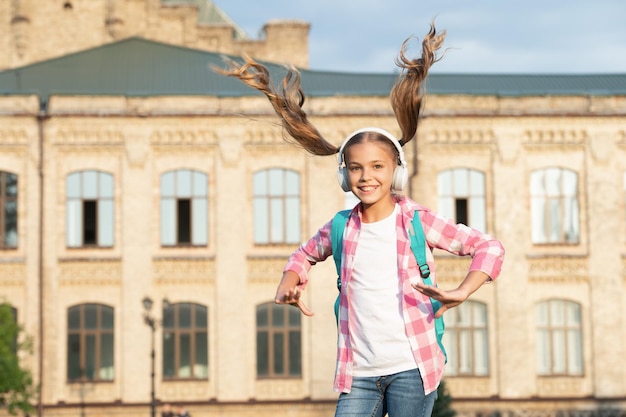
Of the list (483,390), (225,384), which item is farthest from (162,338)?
(483,390)

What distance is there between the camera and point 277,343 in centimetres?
3284

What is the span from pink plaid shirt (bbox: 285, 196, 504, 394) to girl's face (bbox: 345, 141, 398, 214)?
15 cm

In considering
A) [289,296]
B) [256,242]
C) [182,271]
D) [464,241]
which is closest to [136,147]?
[182,271]

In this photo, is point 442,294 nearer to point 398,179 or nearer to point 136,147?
point 398,179

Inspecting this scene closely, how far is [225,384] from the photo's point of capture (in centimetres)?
3241

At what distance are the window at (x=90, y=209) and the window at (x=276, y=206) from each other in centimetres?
422

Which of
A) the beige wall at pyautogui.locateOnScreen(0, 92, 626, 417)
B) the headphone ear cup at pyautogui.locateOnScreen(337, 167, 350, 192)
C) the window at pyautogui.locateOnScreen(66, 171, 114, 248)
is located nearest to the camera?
the headphone ear cup at pyautogui.locateOnScreen(337, 167, 350, 192)

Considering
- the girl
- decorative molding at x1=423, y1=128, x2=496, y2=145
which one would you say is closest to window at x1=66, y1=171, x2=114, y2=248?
decorative molding at x1=423, y1=128, x2=496, y2=145

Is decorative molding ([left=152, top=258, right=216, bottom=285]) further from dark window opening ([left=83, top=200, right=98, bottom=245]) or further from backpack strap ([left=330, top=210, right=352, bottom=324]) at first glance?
backpack strap ([left=330, top=210, right=352, bottom=324])

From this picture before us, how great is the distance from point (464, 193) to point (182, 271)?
27.9 feet

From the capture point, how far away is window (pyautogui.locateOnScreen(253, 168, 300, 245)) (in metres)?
33.3

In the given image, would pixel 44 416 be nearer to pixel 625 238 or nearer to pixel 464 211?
pixel 464 211

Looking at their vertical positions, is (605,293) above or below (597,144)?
below

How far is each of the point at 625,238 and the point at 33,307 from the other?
677 inches
